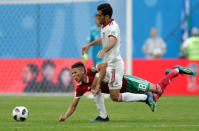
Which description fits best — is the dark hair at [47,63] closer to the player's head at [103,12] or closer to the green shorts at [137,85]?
the green shorts at [137,85]

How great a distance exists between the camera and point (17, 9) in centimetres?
1753

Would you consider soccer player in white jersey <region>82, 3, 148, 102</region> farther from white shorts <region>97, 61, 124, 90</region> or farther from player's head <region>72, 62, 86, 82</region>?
player's head <region>72, 62, 86, 82</region>

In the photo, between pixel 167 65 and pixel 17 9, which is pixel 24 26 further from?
pixel 167 65

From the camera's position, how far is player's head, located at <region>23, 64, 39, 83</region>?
53.2ft

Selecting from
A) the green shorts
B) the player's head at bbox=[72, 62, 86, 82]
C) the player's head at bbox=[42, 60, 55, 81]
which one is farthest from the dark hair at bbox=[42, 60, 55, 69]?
the player's head at bbox=[72, 62, 86, 82]

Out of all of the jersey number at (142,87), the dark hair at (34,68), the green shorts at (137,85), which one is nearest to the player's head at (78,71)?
the green shorts at (137,85)

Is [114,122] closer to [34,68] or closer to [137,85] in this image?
[137,85]

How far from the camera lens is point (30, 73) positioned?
1633 centimetres

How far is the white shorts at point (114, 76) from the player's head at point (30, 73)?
811 cm

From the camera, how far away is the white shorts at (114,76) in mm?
8367

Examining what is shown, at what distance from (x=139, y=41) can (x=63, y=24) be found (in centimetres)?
401

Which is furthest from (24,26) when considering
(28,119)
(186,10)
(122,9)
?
(28,119)

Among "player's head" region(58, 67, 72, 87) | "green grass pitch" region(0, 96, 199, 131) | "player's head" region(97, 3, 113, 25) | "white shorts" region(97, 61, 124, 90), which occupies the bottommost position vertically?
"player's head" region(58, 67, 72, 87)

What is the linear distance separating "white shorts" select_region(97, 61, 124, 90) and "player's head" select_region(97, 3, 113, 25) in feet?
2.38
